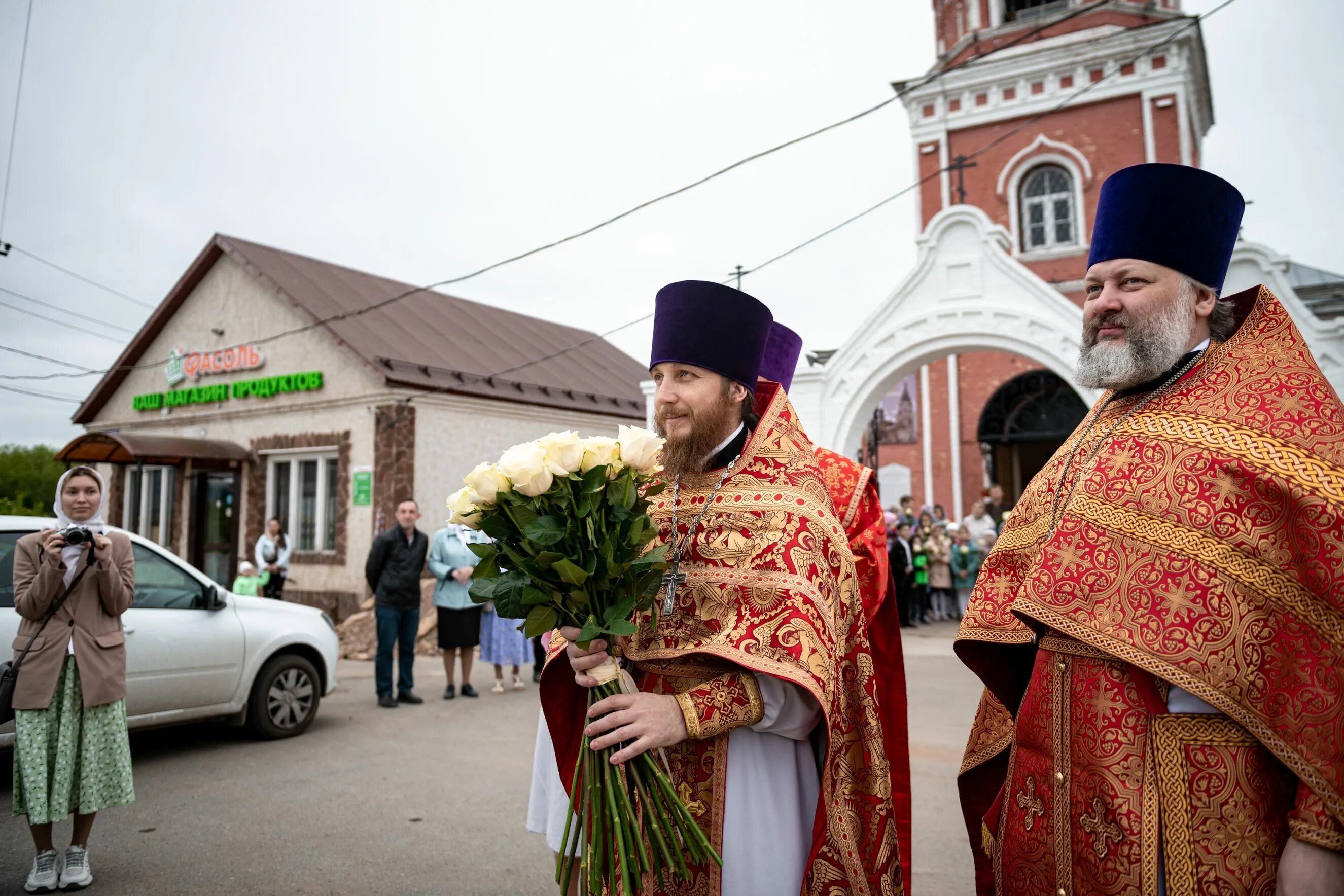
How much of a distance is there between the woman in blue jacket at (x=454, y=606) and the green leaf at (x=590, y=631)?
23.4 feet

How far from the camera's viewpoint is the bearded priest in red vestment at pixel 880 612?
249 cm

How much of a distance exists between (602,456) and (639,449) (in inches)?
3.6

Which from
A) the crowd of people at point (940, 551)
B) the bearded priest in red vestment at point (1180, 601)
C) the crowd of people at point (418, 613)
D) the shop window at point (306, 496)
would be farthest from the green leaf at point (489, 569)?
the shop window at point (306, 496)

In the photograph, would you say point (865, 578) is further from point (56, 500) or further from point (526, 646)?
point (526, 646)

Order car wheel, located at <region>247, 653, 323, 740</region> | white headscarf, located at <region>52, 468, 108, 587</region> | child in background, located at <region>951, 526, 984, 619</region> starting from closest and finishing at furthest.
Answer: white headscarf, located at <region>52, 468, 108, 587</region> < car wheel, located at <region>247, 653, 323, 740</region> < child in background, located at <region>951, 526, 984, 619</region>

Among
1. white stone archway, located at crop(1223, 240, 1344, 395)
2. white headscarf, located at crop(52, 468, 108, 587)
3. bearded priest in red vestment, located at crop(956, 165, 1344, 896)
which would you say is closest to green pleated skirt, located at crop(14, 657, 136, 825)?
white headscarf, located at crop(52, 468, 108, 587)

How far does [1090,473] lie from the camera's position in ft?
6.86

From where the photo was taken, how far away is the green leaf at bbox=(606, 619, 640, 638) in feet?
6.56

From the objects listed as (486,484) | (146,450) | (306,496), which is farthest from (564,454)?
(146,450)

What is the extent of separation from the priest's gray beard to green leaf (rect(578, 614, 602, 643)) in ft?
4.33

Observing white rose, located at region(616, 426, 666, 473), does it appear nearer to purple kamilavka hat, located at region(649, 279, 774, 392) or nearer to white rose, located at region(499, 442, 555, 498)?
white rose, located at region(499, 442, 555, 498)

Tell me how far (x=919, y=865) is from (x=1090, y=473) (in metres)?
3.25

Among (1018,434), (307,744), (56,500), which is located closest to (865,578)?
(56,500)

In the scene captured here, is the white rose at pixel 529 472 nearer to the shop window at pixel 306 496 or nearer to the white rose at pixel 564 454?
the white rose at pixel 564 454
